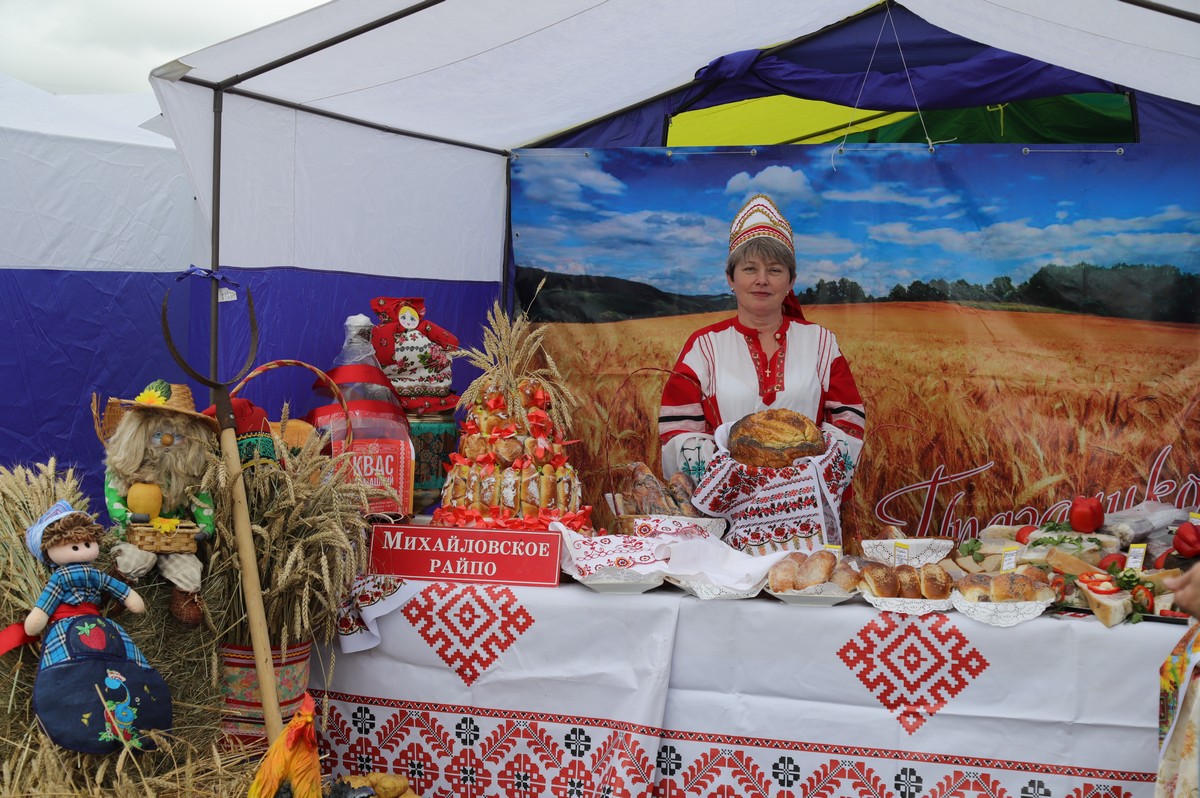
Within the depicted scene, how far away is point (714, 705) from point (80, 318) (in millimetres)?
4681

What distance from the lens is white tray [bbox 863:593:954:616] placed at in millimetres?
3189

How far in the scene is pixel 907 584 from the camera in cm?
330

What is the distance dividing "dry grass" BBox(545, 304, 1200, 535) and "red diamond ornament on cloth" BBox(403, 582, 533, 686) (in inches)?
73.3

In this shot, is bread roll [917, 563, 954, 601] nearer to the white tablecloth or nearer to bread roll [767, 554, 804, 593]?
the white tablecloth

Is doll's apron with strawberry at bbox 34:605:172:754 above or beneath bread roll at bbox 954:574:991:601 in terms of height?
beneath

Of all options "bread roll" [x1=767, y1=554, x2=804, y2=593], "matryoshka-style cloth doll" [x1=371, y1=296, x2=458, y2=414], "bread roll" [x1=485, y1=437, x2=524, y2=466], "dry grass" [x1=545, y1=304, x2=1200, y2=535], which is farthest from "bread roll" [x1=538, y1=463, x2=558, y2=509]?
"dry grass" [x1=545, y1=304, x2=1200, y2=535]

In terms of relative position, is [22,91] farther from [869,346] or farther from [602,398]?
[869,346]

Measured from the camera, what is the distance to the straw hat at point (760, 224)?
4.46 m

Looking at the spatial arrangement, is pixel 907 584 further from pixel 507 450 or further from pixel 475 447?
pixel 475 447

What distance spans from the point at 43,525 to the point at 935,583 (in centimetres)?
269

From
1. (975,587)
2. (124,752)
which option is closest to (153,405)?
(124,752)

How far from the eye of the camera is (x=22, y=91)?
23.3 feet

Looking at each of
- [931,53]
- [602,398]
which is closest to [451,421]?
[602,398]

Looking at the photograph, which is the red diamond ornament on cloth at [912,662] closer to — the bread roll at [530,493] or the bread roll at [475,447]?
the bread roll at [530,493]
